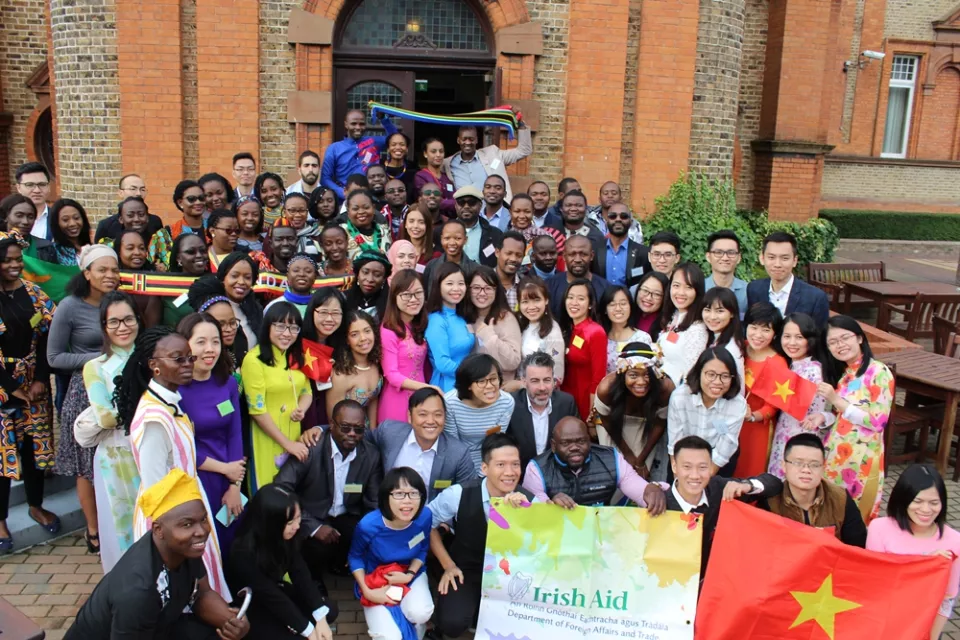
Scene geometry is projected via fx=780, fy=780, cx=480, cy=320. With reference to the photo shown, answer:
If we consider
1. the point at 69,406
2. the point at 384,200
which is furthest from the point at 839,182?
the point at 69,406

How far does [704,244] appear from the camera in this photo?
10156mm

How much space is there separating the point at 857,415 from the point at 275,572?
3.68 meters

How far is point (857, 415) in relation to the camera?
500cm

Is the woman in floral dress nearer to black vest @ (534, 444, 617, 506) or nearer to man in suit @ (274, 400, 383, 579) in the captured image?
black vest @ (534, 444, 617, 506)

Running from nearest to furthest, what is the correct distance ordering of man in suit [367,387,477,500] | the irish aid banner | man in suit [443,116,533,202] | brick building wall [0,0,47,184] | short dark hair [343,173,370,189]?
the irish aid banner < man in suit [367,387,477,500] < short dark hair [343,173,370,189] < man in suit [443,116,533,202] < brick building wall [0,0,47,184]

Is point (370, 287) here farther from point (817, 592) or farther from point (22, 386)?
point (817, 592)

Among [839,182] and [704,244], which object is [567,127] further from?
[839,182]

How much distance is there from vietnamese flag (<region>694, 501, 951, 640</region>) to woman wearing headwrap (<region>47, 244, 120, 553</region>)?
403 centimetres

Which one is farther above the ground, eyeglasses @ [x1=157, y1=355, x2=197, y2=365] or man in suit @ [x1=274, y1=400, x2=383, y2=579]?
eyeglasses @ [x1=157, y1=355, x2=197, y2=365]

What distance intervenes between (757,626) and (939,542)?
109 centimetres

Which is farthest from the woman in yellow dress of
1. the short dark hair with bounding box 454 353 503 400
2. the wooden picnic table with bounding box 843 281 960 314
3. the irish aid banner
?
the wooden picnic table with bounding box 843 281 960 314

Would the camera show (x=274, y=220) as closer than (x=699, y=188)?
Yes

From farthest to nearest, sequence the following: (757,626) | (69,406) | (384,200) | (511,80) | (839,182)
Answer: (839,182), (511,80), (384,200), (69,406), (757,626)

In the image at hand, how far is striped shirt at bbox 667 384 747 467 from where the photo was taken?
16.3 feet
